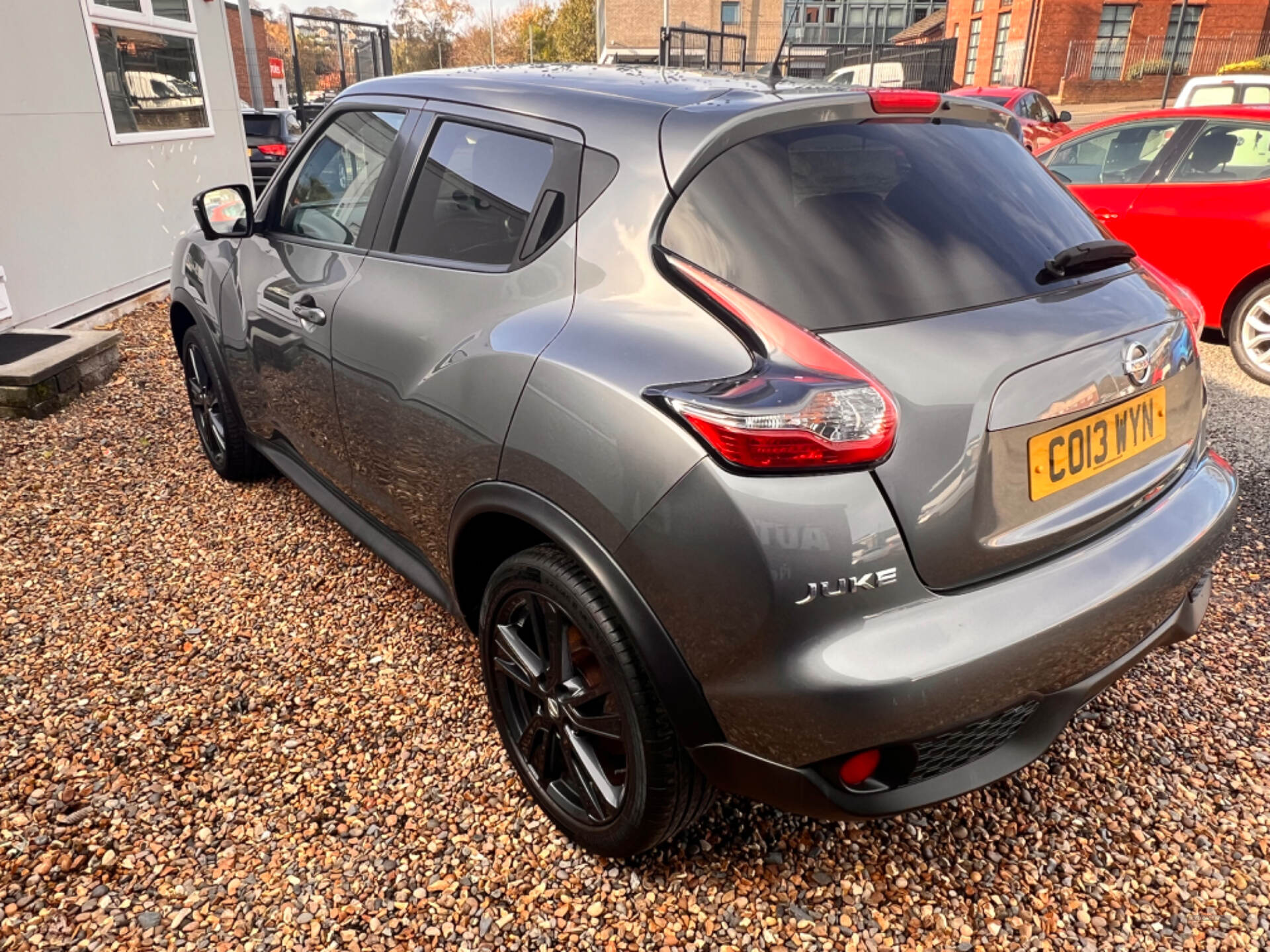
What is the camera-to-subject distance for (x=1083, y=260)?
201 centimetres

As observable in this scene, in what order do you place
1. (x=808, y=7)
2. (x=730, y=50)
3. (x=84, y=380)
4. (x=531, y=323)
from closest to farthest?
(x=531, y=323) < (x=84, y=380) < (x=808, y=7) < (x=730, y=50)

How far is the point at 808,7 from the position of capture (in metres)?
47.6

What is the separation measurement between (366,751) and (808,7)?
53.1m

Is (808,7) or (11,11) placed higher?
(808,7)

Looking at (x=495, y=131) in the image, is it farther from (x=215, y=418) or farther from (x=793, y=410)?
(x=215, y=418)

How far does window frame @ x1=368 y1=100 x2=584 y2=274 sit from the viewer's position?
6.75 ft

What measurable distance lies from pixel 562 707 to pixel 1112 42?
4245 cm

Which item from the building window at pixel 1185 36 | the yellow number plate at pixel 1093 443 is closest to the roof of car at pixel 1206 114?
the yellow number plate at pixel 1093 443

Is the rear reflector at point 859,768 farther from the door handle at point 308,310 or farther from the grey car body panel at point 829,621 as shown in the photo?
the door handle at point 308,310

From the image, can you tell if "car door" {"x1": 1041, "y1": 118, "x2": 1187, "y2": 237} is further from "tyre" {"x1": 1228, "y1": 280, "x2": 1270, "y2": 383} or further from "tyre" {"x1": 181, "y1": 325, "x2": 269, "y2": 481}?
"tyre" {"x1": 181, "y1": 325, "x2": 269, "y2": 481}

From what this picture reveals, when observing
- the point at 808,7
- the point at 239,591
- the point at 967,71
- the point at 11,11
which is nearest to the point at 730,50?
the point at 808,7

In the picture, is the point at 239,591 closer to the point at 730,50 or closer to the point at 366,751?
the point at 366,751

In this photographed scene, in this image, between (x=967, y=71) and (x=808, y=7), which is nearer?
(x=967, y=71)

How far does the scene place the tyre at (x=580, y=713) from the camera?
1839 mm
